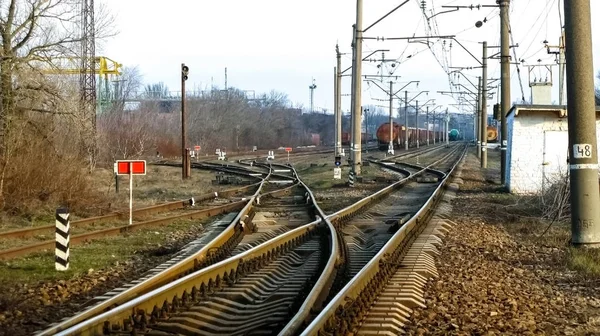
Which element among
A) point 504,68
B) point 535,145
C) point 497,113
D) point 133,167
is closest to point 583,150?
point 133,167

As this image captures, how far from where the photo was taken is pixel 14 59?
77.3 ft

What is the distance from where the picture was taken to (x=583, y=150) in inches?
513

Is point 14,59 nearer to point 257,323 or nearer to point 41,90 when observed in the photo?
point 41,90

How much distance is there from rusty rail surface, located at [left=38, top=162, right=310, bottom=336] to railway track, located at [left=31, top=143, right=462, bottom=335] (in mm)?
14

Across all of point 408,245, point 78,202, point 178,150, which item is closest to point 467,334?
point 408,245

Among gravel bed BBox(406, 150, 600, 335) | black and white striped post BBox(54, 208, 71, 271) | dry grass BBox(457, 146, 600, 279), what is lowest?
gravel bed BBox(406, 150, 600, 335)

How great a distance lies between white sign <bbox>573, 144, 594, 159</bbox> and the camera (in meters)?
13.0

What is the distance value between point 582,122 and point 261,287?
6312 mm

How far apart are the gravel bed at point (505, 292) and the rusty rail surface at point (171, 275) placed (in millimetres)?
3079

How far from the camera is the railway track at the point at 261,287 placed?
7.56m

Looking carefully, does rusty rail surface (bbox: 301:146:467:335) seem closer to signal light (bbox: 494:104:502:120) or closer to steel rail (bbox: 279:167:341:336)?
steel rail (bbox: 279:167:341:336)

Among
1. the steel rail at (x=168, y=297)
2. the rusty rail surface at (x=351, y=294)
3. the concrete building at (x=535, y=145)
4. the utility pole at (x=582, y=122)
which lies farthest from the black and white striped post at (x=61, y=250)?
the concrete building at (x=535, y=145)

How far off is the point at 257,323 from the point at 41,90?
740 inches

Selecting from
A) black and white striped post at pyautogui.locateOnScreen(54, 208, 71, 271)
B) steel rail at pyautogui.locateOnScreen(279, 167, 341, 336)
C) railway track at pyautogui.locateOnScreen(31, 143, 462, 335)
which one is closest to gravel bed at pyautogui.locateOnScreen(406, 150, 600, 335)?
railway track at pyautogui.locateOnScreen(31, 143, 462, 335)
